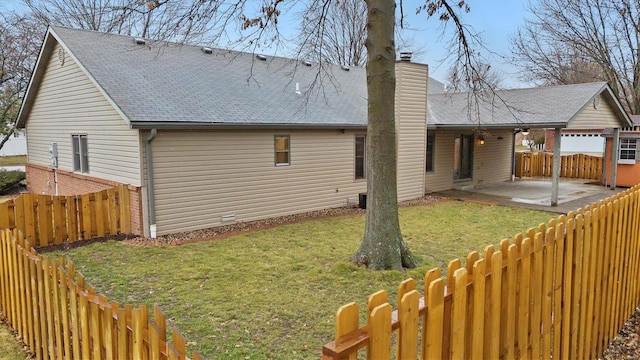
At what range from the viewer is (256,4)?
25.3ft

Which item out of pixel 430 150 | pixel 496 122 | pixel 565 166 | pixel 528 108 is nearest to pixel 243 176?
pixel 430 150

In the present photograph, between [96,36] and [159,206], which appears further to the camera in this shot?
[96,36]

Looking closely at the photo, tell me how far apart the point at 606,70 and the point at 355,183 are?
19.2 meters

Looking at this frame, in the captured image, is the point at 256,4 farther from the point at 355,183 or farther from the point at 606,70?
the point at 606,70

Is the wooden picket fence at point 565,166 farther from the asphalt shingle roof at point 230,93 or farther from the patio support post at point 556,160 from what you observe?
the patio support post at point 556,160

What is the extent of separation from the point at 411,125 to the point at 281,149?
516cm

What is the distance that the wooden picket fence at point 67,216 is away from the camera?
846cm

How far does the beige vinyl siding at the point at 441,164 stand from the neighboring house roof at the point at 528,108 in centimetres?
85

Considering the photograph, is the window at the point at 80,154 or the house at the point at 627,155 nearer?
the window at the point at 80,154

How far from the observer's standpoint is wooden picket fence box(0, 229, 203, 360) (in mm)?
2389

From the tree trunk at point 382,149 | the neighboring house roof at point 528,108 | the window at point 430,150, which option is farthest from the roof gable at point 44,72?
the window at point 430,150

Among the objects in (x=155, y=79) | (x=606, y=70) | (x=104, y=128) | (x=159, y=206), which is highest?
(x=606, y=70)

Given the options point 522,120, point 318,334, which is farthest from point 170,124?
point 522,120

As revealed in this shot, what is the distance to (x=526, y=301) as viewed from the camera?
9.63 ft
